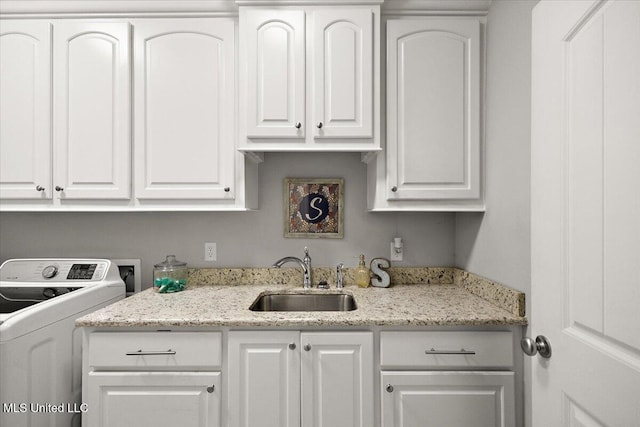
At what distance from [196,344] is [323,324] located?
20.1 inches

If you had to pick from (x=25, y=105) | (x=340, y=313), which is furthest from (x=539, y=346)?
(x=25, y=105)

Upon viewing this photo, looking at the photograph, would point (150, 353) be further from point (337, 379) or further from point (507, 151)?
point (507, 151)

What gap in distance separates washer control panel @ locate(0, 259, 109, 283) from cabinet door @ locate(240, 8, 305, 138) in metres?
1.08

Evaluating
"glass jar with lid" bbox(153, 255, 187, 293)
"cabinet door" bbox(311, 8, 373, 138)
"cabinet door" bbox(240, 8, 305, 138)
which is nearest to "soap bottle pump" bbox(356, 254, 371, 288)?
"cabinet door" bbox(311, 8, 373, 138)

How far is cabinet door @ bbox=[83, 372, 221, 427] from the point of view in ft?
4.39

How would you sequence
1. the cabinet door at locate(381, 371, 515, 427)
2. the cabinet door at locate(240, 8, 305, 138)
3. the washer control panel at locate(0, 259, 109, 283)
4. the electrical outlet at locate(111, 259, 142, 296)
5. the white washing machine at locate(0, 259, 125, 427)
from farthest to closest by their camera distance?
the electrical outlet at locate(111, 259, 142, 296), the washer control panel at locate(0, 259, 109, 283), the cabinet door at locate(240, 8, 305, 138), the cabinet door at locate(381, 371, 515, 427), the white washing machine at locate(0, 259, 125, 427)

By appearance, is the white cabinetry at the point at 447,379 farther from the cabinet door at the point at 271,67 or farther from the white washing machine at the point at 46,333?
the white washing machine at the point at 46,333

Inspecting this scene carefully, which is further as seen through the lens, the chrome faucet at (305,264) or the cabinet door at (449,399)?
the chrome faucet at (305,264)

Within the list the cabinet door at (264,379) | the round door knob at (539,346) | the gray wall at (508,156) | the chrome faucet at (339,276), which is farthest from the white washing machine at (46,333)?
the gray wall at (508,156)

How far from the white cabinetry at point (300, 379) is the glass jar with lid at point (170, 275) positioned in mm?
618

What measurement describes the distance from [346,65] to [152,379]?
62.1 inches

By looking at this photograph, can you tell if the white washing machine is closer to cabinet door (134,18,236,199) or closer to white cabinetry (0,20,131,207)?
white cabinetry (0,20,131,207)

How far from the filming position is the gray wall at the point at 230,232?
6.64 ft

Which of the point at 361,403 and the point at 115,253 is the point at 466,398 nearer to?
Result: the point at 361,403
